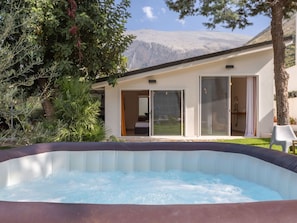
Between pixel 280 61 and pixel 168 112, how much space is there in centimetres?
477

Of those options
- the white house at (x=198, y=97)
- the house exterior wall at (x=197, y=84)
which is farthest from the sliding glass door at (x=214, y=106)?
the house exterior wall at (x=197, y=84)

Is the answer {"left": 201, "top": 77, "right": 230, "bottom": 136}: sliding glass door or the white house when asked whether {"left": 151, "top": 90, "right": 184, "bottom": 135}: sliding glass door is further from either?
{"left": 201, "top": 77, "right": 230, "bottom": 136}: sliding glass door

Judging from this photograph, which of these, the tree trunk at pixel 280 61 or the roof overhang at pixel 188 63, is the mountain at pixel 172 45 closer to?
the roof overhang at pixel 188 63

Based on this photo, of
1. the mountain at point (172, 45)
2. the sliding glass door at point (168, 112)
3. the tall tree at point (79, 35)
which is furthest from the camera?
the mountain at point (172, 45)

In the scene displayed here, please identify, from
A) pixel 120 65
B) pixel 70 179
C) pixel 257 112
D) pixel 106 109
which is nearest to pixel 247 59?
pixel 257 112

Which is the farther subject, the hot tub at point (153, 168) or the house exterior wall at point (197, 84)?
the house exterior wall at point (197, 84)

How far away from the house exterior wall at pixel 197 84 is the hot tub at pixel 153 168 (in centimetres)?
675

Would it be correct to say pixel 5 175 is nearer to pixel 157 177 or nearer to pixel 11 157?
pixel 11 157

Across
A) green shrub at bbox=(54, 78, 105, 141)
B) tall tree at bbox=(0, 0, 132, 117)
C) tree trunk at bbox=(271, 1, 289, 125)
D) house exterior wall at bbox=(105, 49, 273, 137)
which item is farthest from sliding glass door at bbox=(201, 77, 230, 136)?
green shrub at bbox=(54, 78, 105, 141)

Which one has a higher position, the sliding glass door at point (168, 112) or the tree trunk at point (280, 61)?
the tree trunk at point (280, 61)

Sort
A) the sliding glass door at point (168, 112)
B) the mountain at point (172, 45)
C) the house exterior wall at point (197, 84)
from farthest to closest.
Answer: the mountain at point (172, 45) < the sliding glass door at point (168, 112) < the house exterior wall at point (197, 84)

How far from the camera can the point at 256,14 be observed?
488 inches

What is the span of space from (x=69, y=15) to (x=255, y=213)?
9.82 meters

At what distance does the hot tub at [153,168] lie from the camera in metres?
2.24
